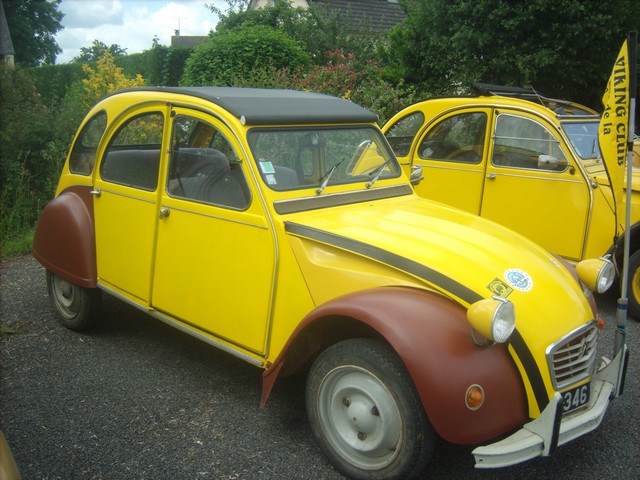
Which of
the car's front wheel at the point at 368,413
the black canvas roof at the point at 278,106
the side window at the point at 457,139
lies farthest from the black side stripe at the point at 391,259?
the side window at the point at 457,139

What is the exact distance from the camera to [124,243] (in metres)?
4.29

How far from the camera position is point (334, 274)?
3.19 meters

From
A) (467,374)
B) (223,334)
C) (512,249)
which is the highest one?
(512,249)

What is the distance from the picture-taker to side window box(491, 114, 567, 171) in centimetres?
567

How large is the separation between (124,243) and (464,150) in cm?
370

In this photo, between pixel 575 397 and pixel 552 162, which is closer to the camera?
pixel 575 397

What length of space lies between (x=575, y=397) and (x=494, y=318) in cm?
73

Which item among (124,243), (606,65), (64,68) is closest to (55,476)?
(124,243)

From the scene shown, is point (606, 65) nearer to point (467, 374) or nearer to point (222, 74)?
point (222, 74)

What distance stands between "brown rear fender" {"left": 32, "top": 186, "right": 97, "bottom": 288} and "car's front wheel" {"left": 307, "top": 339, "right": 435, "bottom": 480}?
7.50 feet

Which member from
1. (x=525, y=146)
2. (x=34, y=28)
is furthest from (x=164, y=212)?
(x=34, y=28)

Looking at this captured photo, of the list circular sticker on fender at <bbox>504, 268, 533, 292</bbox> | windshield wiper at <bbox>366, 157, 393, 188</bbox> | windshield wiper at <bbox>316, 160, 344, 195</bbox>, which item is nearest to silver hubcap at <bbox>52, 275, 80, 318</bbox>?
windshield wiper at <bbox>316, 160, 344, 195</bbox>

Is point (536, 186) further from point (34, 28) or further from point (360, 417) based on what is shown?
point (34, 28)

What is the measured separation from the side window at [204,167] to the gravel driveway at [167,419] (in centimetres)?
127
